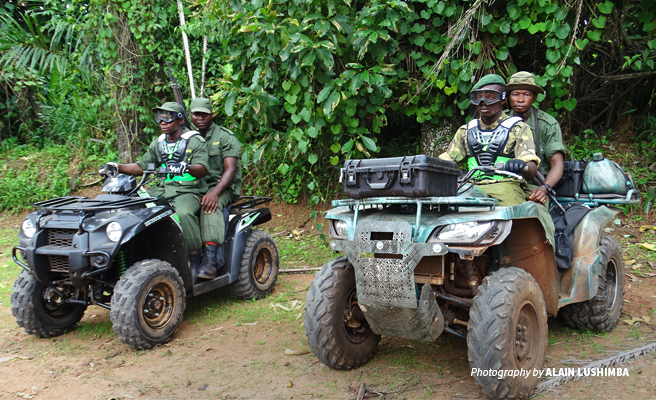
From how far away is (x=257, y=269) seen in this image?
19.8ft

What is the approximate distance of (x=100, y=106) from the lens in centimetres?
1034

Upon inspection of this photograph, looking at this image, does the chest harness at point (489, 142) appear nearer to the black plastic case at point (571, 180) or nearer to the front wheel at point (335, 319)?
the black plastic case at point (571, 180)

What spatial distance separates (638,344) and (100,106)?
384 inches

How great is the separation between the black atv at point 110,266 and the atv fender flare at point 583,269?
10.7ft

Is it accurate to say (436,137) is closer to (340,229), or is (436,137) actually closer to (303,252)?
(303,252)

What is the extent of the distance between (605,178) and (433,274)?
7.18 feet

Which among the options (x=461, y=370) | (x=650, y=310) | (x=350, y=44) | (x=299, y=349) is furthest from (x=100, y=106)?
(x=650, y=310)

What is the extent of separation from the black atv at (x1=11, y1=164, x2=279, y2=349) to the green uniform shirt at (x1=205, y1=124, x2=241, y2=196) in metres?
0.58

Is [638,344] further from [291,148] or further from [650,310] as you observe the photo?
[291,148]

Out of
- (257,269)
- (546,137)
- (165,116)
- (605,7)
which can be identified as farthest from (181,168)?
(605,7)

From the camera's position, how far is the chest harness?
424 cm

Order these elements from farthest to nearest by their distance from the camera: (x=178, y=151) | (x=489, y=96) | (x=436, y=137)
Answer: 1. (x=436, y=137)
2. (x=178, y=151)
3. (x=489, y=96)

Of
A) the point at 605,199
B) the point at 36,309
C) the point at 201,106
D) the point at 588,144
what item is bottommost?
the point at 36,309

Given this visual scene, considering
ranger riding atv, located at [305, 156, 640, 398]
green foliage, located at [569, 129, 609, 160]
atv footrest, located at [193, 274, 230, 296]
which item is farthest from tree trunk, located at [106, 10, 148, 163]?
green foliage, located at [569, 129, 609, 160]
